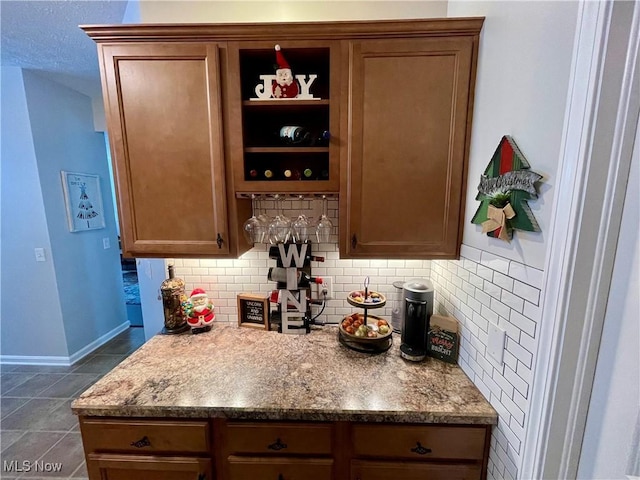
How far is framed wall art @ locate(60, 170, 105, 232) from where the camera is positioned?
111 inches

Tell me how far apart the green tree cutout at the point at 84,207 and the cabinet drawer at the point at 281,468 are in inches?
124

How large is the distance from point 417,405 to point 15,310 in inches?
154

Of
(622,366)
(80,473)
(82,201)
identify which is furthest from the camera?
(82,201)

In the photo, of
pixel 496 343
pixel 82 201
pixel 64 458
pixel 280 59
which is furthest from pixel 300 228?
pixel 82 201

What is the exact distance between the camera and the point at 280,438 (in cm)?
106

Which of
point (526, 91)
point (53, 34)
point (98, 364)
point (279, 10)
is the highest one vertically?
point (53, 34)

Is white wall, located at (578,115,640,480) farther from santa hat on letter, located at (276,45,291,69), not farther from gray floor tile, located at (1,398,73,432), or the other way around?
gray floor tile, located at (1,398,73,432)

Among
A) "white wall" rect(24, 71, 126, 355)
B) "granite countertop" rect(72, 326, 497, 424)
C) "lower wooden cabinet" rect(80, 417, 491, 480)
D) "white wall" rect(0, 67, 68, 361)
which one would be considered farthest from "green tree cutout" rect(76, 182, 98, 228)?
"lower wooden cabinet" rect(80, 417, 491, 480)

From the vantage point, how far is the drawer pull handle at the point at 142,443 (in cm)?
107

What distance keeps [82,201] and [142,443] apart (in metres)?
2.96

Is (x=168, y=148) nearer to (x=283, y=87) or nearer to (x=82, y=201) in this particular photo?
(x=283, y=87)

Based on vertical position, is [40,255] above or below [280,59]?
below

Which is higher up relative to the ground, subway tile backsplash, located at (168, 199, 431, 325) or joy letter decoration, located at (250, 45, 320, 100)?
joy letter decoration, located at (250, 45, 320, 100)

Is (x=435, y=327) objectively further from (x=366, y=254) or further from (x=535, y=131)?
(x=535, y=131)
